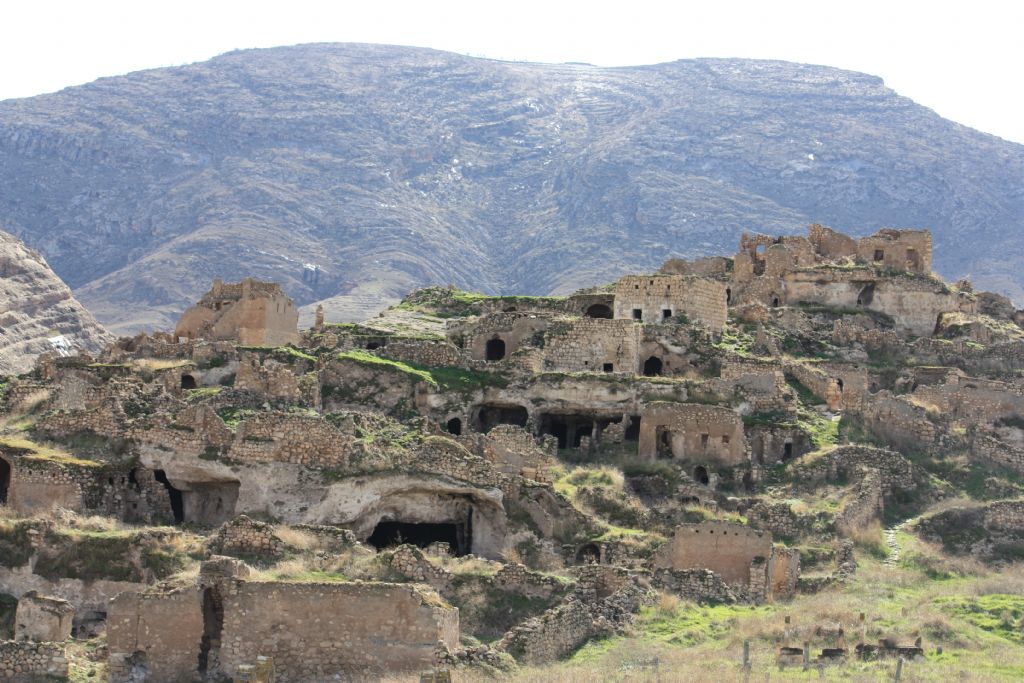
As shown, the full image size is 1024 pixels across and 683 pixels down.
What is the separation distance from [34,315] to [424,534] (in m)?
32.9

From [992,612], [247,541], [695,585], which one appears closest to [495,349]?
[695,585]

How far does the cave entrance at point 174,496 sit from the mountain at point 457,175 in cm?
4653

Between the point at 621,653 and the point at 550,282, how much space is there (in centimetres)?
6298

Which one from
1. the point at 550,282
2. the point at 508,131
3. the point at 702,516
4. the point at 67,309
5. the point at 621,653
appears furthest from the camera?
the point at 508,131

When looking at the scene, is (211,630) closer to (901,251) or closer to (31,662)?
(31,662)

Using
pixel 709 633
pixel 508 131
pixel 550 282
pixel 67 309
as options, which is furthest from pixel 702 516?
pixel 508 131

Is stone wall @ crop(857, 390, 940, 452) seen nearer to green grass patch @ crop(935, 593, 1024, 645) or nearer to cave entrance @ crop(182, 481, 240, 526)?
green grass patch @ crop(935, 593, 1024, 645)

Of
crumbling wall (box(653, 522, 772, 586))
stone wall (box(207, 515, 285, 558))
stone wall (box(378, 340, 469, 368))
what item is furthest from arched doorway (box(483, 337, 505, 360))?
stone wall (box(207, 515, 285, 558))

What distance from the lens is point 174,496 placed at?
40750 mm

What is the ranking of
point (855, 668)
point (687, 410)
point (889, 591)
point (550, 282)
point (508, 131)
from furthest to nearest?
1. point (508, 131)
2. point (550, 282)
3. point (687, 410)
4. point (889, 591)
5. point (855, 668)

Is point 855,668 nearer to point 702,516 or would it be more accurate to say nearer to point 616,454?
point 702,516

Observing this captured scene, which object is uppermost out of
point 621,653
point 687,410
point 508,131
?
point 508,131

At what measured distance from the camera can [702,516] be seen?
41.5 metres

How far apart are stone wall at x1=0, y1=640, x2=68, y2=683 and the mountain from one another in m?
56.1
